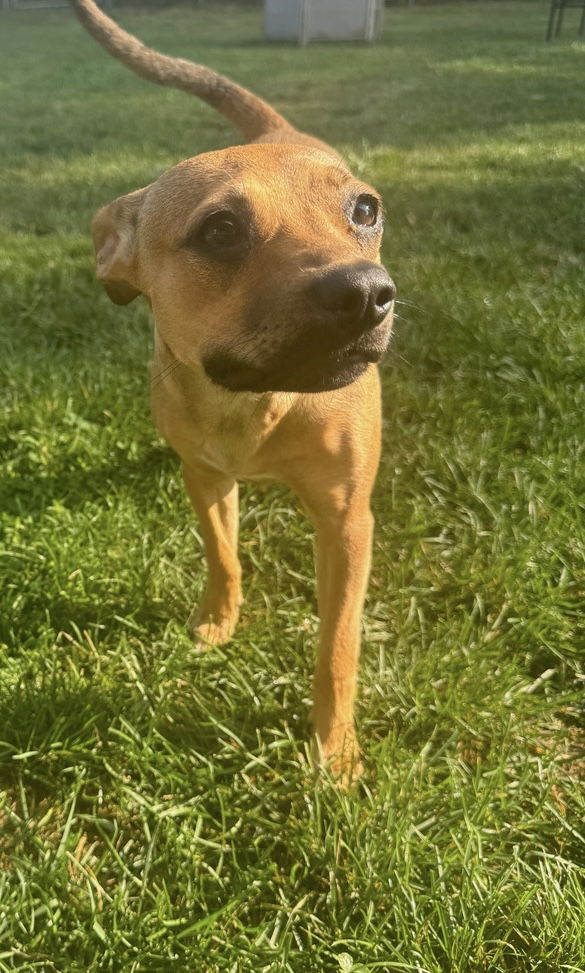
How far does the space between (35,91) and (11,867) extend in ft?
43.8

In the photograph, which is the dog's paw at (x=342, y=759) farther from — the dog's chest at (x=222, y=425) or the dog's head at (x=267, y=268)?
the dog's head at (x=267, y=268)

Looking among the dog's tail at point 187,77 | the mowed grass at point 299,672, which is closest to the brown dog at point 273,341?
the mowed grass at point 299,672

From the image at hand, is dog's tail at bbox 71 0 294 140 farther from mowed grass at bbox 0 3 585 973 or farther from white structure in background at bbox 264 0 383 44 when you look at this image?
white structure in background at bbox 264 0 383 44

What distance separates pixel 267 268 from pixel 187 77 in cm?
225

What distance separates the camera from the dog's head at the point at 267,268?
150 centimetres

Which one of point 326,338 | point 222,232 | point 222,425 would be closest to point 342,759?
point 222,425

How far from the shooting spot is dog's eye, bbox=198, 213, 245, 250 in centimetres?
171

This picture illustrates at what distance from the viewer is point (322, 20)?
1648 cm

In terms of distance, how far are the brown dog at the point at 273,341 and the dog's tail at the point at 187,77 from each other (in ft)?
4.46

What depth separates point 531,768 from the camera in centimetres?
194

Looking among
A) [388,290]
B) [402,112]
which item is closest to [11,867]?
[388,290]

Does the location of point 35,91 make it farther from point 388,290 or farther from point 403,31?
point 388,290

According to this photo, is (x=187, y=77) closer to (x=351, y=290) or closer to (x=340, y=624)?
(x=351, y=290)

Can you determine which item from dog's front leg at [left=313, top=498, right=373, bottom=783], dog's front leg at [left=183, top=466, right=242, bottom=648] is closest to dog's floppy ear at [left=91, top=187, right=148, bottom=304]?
dog's front leg at [left=183, top=466, right=242, bottom=648]
